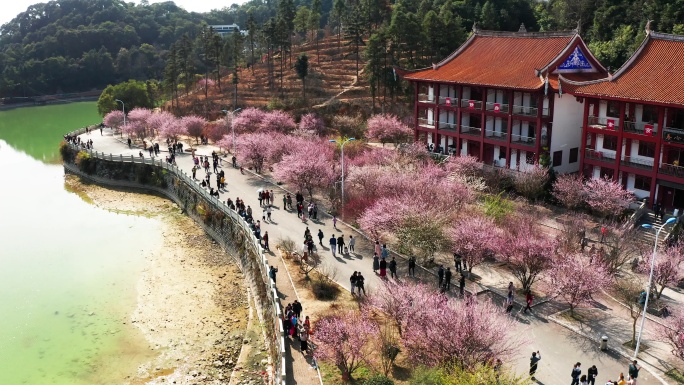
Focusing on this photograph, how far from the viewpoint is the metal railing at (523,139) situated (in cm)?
4691

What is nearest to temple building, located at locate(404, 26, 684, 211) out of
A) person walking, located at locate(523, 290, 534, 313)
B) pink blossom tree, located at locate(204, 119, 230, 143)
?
person walking, located at locate(523, 290, 534, 313)

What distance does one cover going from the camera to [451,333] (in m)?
20.1

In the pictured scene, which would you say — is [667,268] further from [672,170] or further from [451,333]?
[672,170]

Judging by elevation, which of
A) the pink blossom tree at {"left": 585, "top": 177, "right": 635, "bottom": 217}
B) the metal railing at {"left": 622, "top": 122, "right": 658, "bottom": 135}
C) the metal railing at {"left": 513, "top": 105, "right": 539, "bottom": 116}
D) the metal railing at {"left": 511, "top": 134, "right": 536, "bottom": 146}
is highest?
the metal railing at {"left": 513, "top": 105, "right": 539, "bottom": 116}

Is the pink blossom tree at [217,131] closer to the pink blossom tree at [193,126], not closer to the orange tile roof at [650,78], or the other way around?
the pink blossom tree at [193,126]

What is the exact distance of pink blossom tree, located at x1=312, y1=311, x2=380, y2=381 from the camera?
21812 mm

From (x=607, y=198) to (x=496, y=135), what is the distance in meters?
14.4

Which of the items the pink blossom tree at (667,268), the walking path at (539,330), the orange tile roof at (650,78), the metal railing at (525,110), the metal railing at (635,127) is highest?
the orange tile roof at (650,78)

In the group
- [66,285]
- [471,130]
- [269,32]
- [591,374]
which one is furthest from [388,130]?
[591,374]

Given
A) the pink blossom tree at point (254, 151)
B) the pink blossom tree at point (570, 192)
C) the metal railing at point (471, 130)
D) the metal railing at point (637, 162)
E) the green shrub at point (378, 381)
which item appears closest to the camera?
the green shrub at point (378, 381)

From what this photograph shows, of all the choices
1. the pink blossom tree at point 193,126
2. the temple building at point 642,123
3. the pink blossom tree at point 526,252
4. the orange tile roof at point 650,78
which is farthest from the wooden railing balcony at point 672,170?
the pink blossom tree at point 193,126

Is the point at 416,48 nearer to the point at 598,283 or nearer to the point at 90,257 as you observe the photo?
the point at 90,257

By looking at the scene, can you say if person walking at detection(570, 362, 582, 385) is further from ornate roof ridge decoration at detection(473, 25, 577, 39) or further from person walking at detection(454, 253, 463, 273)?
ornate roof ridge decoration at detection(473, 25, 577, 39)

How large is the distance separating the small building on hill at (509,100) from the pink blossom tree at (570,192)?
18.7ft
